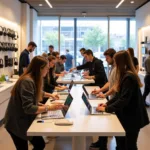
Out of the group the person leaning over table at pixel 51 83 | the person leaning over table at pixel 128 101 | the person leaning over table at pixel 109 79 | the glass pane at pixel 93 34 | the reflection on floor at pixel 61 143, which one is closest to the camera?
the person leaning over table at pixel 128 101

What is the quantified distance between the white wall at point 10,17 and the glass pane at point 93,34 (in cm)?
399

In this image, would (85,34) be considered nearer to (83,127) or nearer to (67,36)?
(67,36)

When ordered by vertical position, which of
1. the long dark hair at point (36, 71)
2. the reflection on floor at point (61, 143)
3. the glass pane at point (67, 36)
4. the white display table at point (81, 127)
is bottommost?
the reflection on floor at point (61, 143)

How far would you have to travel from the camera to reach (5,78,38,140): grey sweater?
8.35 ft

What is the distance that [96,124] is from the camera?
257 cm

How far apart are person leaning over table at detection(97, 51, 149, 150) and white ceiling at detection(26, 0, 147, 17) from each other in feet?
22.1

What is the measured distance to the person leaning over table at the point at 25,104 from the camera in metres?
2.55

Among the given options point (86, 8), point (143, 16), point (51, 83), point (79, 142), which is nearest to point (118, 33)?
point (86, 8)

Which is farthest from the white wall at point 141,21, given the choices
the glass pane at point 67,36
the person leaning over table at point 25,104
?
the person leaning over table at point 25,104

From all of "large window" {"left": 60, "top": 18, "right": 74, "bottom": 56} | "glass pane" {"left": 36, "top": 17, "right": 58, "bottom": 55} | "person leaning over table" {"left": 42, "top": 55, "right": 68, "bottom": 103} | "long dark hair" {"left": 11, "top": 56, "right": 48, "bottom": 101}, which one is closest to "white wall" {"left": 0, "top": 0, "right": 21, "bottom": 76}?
"person leaning over table" {"left": 42, "top": 55, "right": 68, "bottom": 103}

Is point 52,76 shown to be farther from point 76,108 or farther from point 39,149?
point 39,149

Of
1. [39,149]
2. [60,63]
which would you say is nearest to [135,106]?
[39,149]

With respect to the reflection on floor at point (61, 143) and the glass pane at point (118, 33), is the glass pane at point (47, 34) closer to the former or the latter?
Result: the glass pane at point (118, 33)

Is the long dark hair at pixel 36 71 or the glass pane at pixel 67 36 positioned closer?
the long dark hair at pixel 36 71
